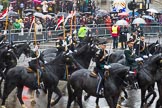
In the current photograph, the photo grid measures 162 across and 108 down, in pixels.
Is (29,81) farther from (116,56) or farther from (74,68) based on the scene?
(116,56)

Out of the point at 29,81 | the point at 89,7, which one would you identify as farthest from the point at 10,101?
the point at 89,7

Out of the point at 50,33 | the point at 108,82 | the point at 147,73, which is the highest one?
the point at 108,82

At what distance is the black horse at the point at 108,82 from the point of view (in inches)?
647

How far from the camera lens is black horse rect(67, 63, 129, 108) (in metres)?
16.4

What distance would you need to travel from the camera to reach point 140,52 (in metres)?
22.1

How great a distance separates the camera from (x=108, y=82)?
654 inches

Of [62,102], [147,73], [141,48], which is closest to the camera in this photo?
[147,73]

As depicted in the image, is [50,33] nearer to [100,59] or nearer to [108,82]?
[100,59]

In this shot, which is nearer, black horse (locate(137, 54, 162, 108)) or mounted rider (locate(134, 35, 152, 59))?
black horse (locate(137, 54, 162, 108))

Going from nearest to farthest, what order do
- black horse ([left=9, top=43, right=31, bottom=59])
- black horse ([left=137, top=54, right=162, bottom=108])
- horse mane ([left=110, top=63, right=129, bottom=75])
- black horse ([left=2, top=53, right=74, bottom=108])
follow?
horse mane ([left=110, top=63, right=129, bottom=75]) < black horse ([left=137, top=54, right=162, bottom=108]) < black horse ([left=2, top=53, right=74, bottom=108]) < black horse ([left=9, top=43, right=31, bottom=59])

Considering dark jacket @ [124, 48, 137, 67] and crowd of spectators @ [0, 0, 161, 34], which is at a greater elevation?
dark jacket @ [124, 48, 137, 67]

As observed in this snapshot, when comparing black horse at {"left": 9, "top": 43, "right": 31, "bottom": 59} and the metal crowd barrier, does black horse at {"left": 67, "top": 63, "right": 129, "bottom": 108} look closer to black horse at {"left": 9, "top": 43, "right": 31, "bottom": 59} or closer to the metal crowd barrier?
black horse at {"left": 9, "top": 43, "right": 31, "bottom": 59}

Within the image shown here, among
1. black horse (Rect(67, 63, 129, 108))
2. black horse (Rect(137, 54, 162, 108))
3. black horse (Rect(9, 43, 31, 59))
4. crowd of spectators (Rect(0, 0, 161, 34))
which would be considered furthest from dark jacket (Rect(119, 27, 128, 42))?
black horse (Rect(67, 63, 129, 108))

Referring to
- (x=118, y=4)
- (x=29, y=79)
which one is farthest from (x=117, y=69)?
(x=118, y=4)
